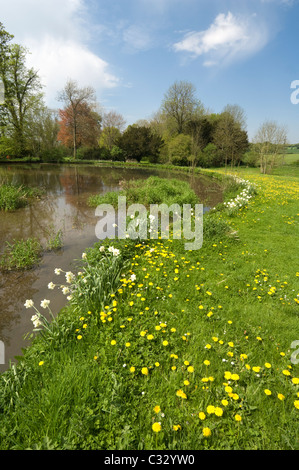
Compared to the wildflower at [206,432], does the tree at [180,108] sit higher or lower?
higher

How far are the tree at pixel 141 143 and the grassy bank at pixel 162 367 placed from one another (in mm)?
39748

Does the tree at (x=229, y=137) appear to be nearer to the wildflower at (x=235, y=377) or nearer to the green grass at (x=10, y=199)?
the green grass at (x=10, y=199)

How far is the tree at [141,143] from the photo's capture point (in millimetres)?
39875

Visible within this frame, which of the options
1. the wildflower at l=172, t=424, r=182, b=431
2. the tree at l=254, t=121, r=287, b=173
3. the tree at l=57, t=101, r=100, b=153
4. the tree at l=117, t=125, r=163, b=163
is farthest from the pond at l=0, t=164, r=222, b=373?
the tree at l=57, t=101, r=100, b=153

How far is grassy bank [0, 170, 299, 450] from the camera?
170cm

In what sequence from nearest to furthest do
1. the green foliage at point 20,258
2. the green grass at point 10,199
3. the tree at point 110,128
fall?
the green foliage at point 20,258
the green grass at point 10,199
the tree at point 110,128

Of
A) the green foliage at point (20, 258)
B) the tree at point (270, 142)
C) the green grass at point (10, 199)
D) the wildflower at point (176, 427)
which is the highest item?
the tree at point (270, 142)

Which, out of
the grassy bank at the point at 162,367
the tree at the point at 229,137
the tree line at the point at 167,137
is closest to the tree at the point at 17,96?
the tree line at the point at 167,137

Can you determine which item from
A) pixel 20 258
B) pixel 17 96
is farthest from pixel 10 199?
pixel 17 96

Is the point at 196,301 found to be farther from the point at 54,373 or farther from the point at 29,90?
the point at 29,90

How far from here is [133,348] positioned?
8.17 feet

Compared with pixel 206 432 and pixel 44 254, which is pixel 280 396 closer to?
pixel 206 432

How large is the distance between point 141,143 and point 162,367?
42.1 m
